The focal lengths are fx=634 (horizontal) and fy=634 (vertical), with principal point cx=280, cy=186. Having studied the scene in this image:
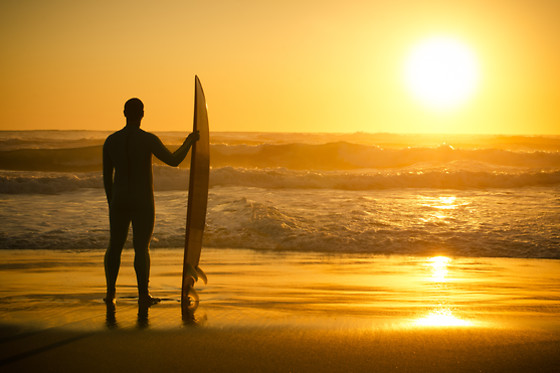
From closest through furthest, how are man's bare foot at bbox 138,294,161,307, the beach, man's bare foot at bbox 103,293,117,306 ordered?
the beach
man's bare foot at bbox 138,294,161,307
man's bare foot at bbox 103,293,117,306

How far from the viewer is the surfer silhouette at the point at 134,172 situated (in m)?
4.48

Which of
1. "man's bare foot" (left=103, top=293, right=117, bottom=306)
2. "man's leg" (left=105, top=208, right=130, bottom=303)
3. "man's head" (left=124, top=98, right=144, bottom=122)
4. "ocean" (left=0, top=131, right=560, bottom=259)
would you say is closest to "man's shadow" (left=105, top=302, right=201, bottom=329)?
"man's bare foot" (left=103, top=293, right=117, bottom=306)

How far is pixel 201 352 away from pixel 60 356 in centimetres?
77

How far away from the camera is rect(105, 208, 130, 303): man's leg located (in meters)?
4.60

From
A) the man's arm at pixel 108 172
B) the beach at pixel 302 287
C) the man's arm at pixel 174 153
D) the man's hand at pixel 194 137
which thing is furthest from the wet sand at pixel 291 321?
the man's hand at pixel 194 137

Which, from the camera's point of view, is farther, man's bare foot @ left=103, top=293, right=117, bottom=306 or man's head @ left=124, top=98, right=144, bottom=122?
man's bare foot @ left=103, top=293, right=117, bottom=306

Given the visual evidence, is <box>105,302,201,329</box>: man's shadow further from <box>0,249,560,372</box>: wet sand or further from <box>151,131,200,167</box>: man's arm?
<box>151,131,200,167</box>: man's arm

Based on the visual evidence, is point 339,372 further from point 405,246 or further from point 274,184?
point 274,184

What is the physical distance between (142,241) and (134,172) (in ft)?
1.70

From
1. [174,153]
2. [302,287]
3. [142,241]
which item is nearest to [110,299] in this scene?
[142,241]

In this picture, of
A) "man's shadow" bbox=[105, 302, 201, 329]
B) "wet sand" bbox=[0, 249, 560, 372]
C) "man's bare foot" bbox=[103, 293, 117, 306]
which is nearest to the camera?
"wet sand" bbox=[0, 249, 560, 372]

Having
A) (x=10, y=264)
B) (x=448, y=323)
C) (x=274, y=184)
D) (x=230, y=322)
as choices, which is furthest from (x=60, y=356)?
(x=274, y=184)

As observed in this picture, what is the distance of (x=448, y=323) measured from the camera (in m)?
4.29

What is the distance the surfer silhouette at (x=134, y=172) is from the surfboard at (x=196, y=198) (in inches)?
4.9
